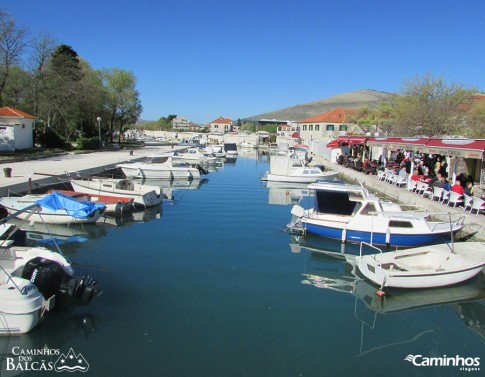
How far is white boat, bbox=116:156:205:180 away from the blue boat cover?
16734 millimetres

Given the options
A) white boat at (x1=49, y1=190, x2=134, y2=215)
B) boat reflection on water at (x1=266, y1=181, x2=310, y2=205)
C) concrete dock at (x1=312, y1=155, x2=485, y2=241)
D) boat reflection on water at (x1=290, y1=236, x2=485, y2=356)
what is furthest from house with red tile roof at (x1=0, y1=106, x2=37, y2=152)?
boat reflection on water at (x1=290, y1=236, x2=485, y2=356)

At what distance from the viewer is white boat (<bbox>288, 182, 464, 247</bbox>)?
15.4 metres

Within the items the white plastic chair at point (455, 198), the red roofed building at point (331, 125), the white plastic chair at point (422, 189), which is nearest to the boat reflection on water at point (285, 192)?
the white plastic chair at point (422, 189)

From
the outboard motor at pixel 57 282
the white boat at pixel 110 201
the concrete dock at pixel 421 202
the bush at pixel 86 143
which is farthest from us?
the bush at pixel 86 143

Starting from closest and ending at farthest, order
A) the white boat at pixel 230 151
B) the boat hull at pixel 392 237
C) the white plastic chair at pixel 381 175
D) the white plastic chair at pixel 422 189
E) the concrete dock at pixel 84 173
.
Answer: the boat hull at pixel 392 237
the concrete dock at pixel 84 173
the white plastic chair at pixel 422 189
the white plastic chair at pixel 381 175
the white boat at pixel 230 151

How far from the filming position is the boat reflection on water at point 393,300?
382 inches

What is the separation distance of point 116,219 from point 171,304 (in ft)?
35.0

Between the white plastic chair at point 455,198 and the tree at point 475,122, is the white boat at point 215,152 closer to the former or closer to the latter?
the tree at point 475,122

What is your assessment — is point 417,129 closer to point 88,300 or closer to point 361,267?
point 361,267

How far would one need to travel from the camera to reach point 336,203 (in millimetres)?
17703

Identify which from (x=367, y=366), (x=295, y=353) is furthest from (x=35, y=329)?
(x=367, y=366)

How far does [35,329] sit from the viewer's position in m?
8.79

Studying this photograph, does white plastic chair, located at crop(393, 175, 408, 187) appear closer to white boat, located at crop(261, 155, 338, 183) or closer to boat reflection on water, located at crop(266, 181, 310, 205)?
boat reflection on water, located at crop(266, 181, 310, 205)

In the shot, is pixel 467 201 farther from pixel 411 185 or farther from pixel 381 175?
pixel 381 175
